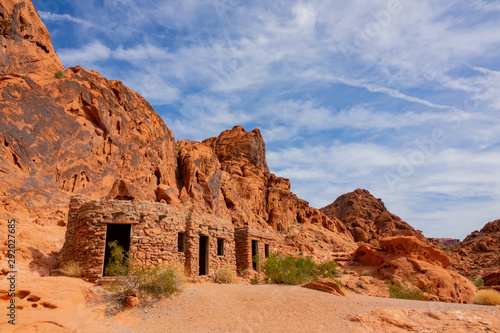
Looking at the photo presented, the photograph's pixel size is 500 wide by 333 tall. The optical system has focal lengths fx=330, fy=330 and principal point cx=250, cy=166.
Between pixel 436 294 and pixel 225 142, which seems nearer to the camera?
pixel 436 294

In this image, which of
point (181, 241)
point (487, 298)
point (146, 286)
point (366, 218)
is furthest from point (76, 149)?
point (366, 218)

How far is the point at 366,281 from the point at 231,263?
794cm

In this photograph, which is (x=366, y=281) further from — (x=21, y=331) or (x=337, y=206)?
(x=337, y=206)

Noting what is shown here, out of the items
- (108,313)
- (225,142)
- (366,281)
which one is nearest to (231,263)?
(366,281)

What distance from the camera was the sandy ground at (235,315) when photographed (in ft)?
25.5

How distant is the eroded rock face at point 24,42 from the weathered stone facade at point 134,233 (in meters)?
13.4

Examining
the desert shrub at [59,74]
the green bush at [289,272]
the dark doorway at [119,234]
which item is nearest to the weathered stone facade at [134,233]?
the green bush at [289,272]

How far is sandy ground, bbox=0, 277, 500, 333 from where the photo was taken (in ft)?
25.5

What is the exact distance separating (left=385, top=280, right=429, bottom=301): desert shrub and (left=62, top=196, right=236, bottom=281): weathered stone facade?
9.80 meters

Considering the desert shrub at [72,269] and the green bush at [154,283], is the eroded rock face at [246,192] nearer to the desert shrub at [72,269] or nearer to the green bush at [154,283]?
the desert shrub at [72,269]

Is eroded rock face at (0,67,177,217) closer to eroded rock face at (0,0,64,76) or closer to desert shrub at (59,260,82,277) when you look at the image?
eroded rock face at (0,0,64,76)

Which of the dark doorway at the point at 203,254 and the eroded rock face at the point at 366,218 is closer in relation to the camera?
the dark doorway at the point at 203,254

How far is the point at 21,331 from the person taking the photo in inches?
286

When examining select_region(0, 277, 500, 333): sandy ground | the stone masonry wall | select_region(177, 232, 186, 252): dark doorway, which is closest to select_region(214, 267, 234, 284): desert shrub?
select_region(177, 232, 186, 252): dark doorway
